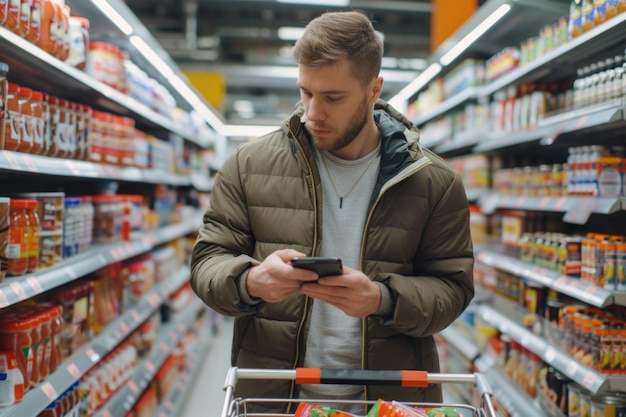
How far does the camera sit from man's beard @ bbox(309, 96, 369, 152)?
167cm

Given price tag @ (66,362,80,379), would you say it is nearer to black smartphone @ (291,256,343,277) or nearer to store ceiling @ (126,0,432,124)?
black smartphone @ (291,256,343,277)

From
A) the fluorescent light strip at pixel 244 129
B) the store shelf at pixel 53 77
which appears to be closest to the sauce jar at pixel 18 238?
the store shelf at pixel 53 77

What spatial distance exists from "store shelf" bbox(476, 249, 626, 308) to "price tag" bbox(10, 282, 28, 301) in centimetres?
218

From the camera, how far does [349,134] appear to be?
1676 millimetres

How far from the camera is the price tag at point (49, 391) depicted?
7.14 feet

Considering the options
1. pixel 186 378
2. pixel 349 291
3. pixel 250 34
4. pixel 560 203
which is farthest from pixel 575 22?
pixel 250 34

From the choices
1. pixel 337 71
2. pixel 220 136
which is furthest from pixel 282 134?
pixel 220 136

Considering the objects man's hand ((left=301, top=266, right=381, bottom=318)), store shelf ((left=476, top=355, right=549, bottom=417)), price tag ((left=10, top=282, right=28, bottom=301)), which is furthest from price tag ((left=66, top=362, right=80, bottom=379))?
store shelf ((left=476, top=355, right=549, bottom=417))

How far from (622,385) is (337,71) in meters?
1.82

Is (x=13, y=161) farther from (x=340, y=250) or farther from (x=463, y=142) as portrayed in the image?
(x=463, y=142)

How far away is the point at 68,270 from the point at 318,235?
1.28 meters

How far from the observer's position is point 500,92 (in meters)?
4.39

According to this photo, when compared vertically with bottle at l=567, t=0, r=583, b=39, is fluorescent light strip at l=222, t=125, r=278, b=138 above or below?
above

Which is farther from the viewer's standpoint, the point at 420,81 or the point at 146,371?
the point at 420,81
